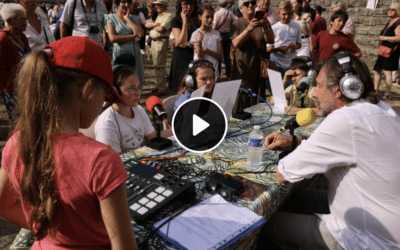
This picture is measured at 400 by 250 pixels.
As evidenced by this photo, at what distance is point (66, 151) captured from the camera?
0.84m

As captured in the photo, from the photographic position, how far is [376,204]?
1.45m

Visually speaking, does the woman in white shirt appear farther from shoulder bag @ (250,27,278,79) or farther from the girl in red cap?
the girl in red cap

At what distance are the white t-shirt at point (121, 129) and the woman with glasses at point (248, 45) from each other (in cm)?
186

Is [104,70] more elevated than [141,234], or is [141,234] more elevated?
[104,70]

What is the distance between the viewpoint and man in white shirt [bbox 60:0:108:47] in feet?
13.4

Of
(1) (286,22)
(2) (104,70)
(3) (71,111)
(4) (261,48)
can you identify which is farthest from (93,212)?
(1) (286,22)

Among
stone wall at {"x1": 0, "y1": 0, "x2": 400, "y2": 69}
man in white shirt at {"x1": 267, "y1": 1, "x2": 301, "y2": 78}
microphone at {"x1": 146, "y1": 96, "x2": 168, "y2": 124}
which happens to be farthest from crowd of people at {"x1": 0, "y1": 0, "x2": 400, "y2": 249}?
stone wall at {"x1": 0, "y1": 0, "x2": 400, "y2": 69}

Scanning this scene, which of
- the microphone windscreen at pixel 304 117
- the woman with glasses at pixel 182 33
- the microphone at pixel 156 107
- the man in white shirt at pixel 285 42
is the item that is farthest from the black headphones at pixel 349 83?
the woman with glasses at pixel 182 33

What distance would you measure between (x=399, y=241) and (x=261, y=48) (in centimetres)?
312

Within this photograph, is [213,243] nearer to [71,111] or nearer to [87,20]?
[71,111]

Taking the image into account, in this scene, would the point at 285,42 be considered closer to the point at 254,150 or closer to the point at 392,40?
the point at 392,40

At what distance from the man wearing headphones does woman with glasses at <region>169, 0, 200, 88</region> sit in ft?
10.7

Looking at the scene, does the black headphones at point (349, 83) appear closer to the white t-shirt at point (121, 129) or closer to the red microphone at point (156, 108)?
the red microphone at point (156, 108)

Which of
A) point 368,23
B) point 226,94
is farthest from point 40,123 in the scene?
point 368,23
